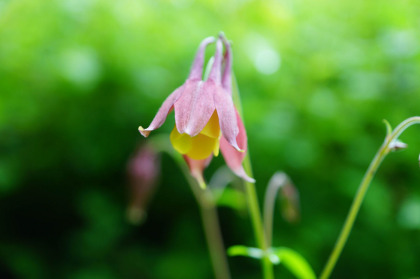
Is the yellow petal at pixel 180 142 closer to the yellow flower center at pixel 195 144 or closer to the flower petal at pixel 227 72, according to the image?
the yellow flower center at pixel 195 144

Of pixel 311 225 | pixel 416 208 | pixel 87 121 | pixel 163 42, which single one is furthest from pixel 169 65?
Answer: pixel 416 208

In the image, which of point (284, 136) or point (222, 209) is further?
point (222, 209)

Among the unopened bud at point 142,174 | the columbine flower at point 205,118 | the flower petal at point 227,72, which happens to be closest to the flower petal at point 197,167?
the columbine flower at point 205,118

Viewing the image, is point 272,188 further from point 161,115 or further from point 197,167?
point 161,115

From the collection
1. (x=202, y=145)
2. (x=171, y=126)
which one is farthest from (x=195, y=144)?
(x=171, y=126)

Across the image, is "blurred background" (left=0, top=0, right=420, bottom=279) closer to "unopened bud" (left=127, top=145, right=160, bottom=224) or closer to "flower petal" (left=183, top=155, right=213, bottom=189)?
"unopened bud" (left=127, top=145, right=160, bottom=224)

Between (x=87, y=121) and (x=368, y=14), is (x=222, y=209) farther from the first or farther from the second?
(x=368, y=14)
